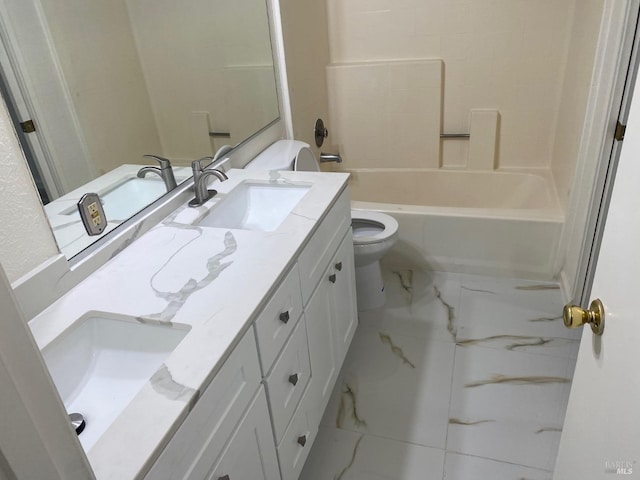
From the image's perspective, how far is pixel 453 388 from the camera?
191 centimetres

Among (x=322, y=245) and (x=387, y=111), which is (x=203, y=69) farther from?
(x=387, y=111)

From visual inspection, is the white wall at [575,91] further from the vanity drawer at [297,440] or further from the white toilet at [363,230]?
the vanity drawer at [297,440]

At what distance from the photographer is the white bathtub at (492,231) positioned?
7.89 ft

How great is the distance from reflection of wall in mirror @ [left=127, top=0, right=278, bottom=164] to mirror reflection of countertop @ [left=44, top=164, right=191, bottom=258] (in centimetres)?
15

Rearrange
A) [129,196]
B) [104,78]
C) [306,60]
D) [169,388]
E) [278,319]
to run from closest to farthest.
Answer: [169,388] → [278,319] → [104,78] → [129,196] → [306,60]

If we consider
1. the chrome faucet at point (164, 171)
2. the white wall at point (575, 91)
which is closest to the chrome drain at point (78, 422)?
the chrome faucet at point (164, 171)

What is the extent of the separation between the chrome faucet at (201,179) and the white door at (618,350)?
1171 mm

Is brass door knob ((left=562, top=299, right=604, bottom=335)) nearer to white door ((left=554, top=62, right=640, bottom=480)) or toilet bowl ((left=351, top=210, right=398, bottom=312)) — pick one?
white door ((left=554, top=62, right=640, bottom=480))

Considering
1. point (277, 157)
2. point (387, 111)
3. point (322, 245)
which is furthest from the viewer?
point (387, 111)

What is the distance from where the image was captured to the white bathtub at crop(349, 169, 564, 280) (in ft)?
7.89

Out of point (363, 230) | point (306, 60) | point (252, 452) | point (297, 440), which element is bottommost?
point (297, 440)

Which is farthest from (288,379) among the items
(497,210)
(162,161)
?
(497,210)

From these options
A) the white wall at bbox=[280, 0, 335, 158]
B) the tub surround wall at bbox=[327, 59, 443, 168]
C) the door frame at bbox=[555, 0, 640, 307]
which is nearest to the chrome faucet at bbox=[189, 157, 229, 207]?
the white wall at bbox=[280, 0, 335, 158]

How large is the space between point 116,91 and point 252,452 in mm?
1064
